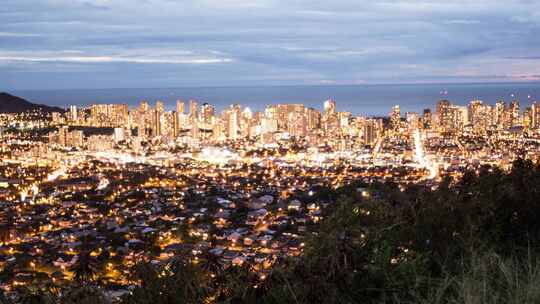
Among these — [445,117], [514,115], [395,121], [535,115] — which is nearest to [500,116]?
[514,115]

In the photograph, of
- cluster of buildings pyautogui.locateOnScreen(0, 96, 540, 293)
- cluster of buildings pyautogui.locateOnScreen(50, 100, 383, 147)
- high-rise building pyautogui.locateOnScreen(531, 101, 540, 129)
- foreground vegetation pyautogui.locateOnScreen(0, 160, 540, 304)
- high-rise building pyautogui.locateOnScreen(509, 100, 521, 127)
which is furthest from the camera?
high-rise building pyautogui.locateOnScreen(509, 100, 521, 127)

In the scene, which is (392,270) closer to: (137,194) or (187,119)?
(137,194)

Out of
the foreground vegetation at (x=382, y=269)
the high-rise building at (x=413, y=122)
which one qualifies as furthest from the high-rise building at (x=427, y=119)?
the foreground vegetation at (x=382, y=269)

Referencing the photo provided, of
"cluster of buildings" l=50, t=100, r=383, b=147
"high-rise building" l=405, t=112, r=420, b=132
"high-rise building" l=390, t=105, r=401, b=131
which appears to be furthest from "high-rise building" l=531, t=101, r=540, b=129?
"cluster of buildings" l=50, t=100, r=383, b=147

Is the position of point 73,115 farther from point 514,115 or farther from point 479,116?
point 514,115

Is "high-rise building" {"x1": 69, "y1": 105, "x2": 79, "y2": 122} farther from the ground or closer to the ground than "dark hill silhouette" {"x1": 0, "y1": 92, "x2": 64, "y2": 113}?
closer to the ground

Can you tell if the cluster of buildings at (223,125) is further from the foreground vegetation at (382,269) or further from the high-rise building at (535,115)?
the foreground vegetation at (382,269)

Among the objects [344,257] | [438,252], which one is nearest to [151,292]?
[344,257]

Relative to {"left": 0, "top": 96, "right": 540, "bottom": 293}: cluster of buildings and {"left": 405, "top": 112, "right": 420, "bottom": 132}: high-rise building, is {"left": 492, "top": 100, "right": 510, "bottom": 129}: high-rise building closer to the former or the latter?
{"left": 0, "top": 96, "right": 540, "bottom": 293}: cluster of buildings
